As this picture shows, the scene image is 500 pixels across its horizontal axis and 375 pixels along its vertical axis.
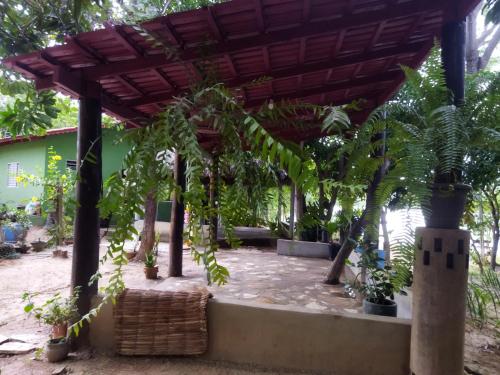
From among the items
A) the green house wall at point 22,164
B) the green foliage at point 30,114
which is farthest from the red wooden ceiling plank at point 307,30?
the green house wall at point 22,164

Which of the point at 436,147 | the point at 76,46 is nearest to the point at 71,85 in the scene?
the point at 76,46

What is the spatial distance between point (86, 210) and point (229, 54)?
175cm

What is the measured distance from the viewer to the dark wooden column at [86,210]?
297 cm

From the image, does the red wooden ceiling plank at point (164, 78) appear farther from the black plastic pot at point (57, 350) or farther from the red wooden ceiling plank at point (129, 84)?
the black plastic pot at point (57, 350)

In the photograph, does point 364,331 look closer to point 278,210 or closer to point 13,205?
point 278,210

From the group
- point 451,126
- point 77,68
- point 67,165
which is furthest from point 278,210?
point 67,165

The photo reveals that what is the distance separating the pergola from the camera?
2197mm

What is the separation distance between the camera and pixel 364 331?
9.02ft

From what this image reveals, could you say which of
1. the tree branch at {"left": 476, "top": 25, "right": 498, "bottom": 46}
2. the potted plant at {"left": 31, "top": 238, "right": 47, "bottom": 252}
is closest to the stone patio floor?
the potted plant at {"left": 31, "top": 238, "right": 47, "bottom": 252}

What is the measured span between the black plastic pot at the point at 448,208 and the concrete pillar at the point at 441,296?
41 millimetres

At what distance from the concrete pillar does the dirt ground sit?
1.20 meters

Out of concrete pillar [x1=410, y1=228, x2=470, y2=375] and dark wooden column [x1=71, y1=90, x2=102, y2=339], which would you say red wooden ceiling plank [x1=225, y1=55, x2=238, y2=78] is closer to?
dark wooden column [x1=71, y1=90, x2=102, y2=339]

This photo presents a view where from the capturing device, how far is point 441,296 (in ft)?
6.59

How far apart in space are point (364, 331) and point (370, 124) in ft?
5.61
